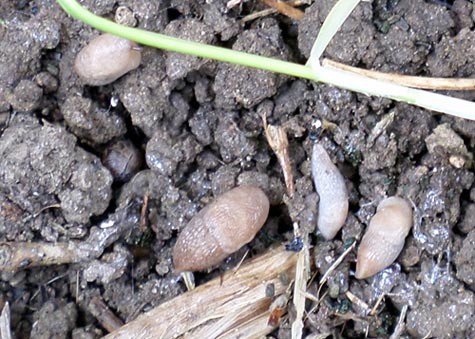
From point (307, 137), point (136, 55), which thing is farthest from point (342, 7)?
point (136, 55)

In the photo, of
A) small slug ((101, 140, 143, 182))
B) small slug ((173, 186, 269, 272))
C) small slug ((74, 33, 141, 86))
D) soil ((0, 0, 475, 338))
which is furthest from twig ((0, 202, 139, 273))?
small slug ((74, 33, 141, 86))

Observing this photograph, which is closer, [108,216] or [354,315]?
[354,315]

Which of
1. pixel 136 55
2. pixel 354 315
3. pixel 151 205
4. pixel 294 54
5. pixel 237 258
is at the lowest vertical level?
pixel 354 315

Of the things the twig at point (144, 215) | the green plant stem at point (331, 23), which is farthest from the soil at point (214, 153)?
the green plant stem at point (331, 23)

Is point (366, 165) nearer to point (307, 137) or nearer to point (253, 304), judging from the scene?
point (307, 137)

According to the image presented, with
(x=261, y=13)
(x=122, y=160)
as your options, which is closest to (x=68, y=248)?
(x=122, y=160)

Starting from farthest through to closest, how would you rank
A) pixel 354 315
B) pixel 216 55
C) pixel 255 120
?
pixel 255 120
pixel 354 315
pixel 216 55

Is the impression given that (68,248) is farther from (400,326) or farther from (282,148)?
(400,326)
